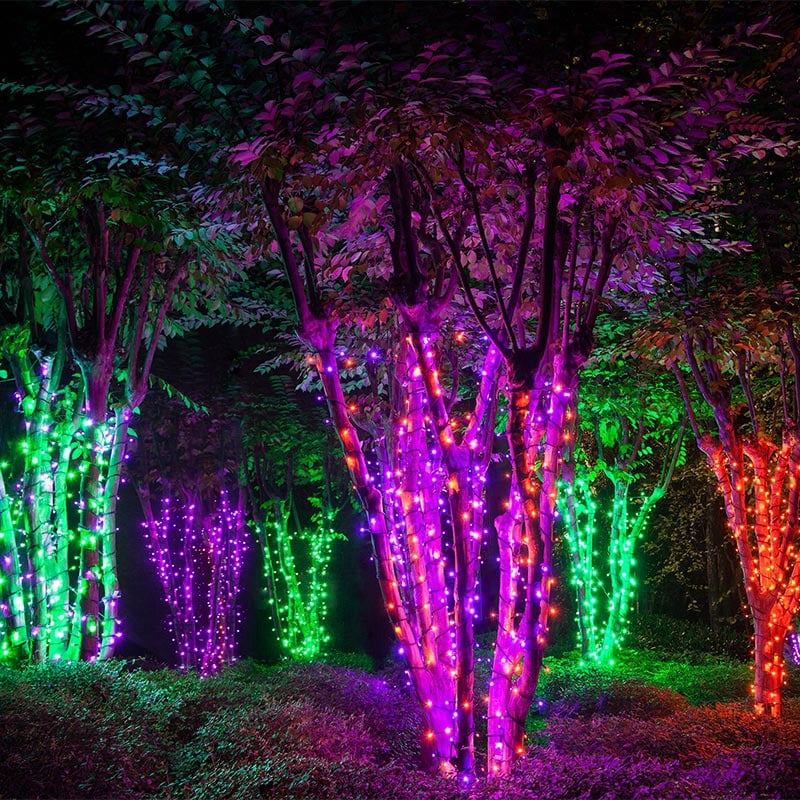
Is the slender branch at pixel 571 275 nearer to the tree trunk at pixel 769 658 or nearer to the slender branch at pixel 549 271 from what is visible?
the slender branch at pixel 549 271

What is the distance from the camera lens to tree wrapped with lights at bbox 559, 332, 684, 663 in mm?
9336

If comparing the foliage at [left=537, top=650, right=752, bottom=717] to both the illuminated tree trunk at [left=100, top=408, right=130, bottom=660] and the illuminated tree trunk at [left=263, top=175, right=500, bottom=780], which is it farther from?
the illuminated tree trunk at [left=100, top=408, right=130, bottom=660]

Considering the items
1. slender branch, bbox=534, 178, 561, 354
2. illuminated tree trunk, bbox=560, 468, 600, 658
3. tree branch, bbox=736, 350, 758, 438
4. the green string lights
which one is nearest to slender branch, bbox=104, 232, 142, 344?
slender branch, bbox=534, 178, 561, 354

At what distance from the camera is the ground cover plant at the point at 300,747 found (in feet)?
12.0

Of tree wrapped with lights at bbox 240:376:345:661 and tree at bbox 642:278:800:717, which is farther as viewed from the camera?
tree wrapped with lights at bbox 240:376:345:661

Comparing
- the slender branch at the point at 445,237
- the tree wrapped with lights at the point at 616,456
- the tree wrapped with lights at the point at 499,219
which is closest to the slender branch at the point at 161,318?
the tree wrapped with lights at the point at 499,219

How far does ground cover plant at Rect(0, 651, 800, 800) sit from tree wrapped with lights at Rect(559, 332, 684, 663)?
3.76m

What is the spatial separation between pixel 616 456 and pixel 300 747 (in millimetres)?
8037

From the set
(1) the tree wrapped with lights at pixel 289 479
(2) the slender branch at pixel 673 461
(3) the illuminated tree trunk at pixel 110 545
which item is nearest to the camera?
(3) the illuminated tree trunk at pixel 110 545

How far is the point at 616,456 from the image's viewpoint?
11680mm

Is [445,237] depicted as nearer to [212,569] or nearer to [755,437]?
[755,437]

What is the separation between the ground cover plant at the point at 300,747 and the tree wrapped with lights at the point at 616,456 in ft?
12.4

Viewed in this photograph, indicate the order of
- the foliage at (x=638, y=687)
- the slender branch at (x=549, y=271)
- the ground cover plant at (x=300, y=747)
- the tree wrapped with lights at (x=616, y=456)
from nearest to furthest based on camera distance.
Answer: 1. the ground cover plant at (x=300, y=747)
2. the slender branch at (x=549, y=271)
3. the foliage at (x=638, y=687)
4. the tree wrapped with lights at (x=616, y=456)

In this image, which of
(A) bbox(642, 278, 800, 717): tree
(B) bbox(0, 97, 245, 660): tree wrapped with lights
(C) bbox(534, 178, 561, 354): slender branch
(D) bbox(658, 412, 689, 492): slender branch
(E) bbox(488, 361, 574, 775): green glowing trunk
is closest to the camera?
(C) bbox(534, 178, 561, 354): slender branch
